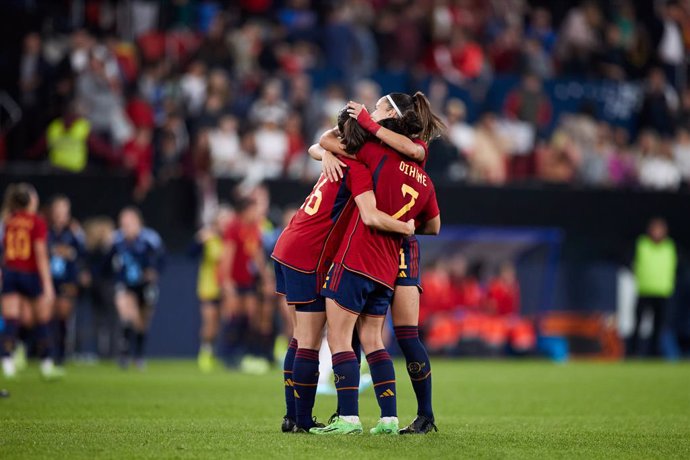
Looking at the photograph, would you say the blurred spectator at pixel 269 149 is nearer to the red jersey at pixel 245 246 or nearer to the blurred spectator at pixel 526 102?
the red jersey at pixel 245 246

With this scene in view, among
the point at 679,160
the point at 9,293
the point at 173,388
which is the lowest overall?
the point at 173,388

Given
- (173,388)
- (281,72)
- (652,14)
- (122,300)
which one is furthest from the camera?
(652,14)

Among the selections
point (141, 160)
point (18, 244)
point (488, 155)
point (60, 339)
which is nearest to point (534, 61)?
point (488, 155)

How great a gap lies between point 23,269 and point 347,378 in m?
7.66

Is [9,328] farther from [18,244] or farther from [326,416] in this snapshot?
[326,416]

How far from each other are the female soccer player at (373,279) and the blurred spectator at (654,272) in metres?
14.3

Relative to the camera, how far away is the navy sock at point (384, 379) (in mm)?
7969

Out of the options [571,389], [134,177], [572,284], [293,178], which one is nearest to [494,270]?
[572,284]

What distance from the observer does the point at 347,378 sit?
7887 mm

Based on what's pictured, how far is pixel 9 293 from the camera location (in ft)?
47.4

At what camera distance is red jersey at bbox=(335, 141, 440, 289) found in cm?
788

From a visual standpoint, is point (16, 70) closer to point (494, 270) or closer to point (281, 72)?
point (281, 72)

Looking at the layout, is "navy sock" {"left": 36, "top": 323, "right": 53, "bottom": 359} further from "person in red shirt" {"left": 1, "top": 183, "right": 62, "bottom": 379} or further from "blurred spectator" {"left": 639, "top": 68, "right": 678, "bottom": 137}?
"blurred spectator" {"left": 639, "top": 68, "right": 678, "bottom": 137}

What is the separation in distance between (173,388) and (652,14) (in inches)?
668
